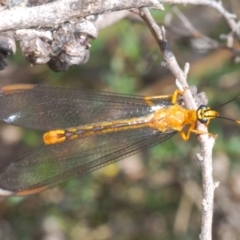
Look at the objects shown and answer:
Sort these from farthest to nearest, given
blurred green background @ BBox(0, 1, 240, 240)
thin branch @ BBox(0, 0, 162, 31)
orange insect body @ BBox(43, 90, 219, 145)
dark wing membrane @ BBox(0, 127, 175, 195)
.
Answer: blurred green background @ BBox(0, 1, 240, 240)
orange insect body @ BBox(43, 90, 219, 145)
dark wing membrane @ BBox(0, 127, 175, 195)
thin branch @ BBox(0, 0, 162, 31)

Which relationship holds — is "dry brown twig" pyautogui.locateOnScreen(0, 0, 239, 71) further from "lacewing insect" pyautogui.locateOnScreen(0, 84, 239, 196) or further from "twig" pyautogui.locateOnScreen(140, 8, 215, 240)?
"lacewing insect" pyautogui.locateOnScreen(0, 84, 239, 196)

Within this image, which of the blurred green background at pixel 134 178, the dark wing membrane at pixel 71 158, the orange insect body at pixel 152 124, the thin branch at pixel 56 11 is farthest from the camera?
the blurred green background at pixel 134 178

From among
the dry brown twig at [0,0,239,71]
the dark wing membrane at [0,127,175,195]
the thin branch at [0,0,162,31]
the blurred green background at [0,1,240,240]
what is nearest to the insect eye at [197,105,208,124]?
the dark wing membrane at [0,127,175,195]

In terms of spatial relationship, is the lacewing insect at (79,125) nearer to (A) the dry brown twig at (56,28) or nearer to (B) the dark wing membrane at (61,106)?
(B) the dark wing membrane at (61,106)

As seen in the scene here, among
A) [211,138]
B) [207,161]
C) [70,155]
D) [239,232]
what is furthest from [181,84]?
[239,232]

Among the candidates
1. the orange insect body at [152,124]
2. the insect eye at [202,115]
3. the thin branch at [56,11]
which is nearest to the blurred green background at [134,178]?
the orange insect body at [152,124]

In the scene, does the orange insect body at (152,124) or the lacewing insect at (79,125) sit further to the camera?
the orange insect body at (152,124)

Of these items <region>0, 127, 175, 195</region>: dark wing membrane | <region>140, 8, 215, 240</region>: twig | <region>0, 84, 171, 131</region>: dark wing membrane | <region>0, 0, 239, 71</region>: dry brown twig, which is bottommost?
<region>0, 127, 175, 195</region>: dark wing membrane

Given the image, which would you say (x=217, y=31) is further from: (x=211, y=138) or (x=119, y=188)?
(x=211, y=138)
